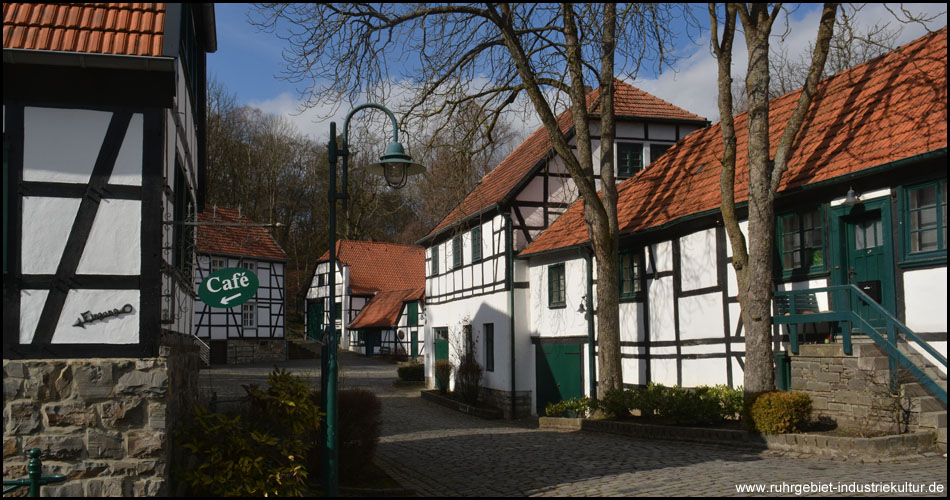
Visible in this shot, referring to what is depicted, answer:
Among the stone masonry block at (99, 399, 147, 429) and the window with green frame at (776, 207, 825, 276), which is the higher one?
the window with green frame at (776, 207, 825, 276)

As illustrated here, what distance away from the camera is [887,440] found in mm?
9750

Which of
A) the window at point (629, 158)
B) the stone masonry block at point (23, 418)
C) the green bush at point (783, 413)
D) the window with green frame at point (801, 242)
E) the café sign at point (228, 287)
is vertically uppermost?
the window at point (629, 158)

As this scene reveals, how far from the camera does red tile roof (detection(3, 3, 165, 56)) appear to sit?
24.6ft

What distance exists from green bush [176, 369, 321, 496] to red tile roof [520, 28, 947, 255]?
8.39 metres

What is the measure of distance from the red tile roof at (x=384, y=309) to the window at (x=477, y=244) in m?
17.1

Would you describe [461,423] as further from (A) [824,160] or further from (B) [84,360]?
(B) [84,360]

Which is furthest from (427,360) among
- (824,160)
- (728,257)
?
(824,160)

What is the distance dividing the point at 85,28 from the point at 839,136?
11111 millimetres

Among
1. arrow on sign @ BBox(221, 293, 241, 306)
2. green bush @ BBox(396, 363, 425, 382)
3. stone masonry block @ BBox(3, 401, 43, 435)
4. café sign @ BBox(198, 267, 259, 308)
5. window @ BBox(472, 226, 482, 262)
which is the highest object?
window @ BBox(472, 226, 482, 262)

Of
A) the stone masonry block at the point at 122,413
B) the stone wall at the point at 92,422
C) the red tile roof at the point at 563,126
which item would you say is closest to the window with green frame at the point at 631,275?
the red tile roof at the point at 563,126

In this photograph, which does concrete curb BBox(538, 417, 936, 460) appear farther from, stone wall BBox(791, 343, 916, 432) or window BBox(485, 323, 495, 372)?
window BBox(485, 323, 495, 372)

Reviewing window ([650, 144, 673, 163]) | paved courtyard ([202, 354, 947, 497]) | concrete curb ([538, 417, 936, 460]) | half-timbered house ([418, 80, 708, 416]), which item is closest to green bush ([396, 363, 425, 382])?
half-timbered house ([418, 80, 708, 416])

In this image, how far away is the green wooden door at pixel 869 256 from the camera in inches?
448

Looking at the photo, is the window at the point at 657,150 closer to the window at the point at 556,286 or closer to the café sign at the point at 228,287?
the window at the point at 556,286
